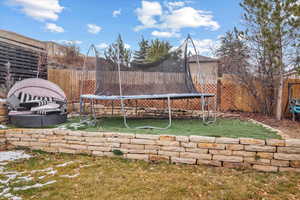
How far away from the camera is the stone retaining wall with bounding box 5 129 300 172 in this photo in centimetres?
239

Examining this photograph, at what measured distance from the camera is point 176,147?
2662 mm

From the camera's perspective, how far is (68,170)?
244cm

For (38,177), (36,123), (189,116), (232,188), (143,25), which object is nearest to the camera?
(232,188)

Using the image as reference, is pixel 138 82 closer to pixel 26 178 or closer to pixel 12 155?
pixel 12 155

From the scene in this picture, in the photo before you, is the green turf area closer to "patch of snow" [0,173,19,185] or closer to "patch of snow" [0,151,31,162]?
"patch of snow" [0,151,31,162]

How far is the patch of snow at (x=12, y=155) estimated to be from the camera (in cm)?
285

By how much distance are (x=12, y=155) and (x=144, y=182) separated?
7.57ft

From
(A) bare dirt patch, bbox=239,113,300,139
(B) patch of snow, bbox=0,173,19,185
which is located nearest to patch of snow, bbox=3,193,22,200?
(B) patch of snow, bbox=0,173,19,185

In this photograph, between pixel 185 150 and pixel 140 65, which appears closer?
pixel 185 150

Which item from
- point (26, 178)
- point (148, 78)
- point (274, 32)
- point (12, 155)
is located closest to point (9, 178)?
point (26, 178)

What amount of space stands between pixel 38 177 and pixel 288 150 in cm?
309

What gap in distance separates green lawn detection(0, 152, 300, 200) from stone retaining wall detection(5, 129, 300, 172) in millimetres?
124

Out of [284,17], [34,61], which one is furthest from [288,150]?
[34,61]

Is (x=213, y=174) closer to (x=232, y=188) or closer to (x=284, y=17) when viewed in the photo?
(x=232, y=188)
